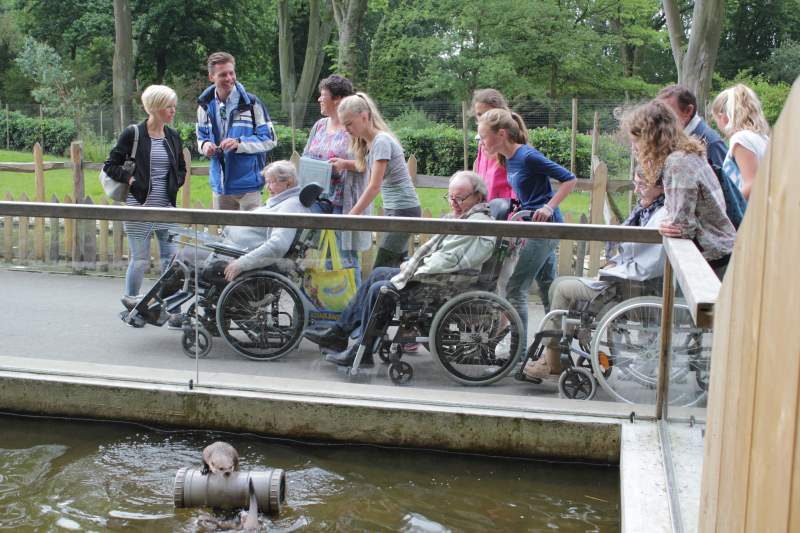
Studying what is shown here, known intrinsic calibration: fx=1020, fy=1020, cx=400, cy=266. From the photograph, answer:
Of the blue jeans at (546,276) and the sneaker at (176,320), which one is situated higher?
the blue jeans at (546,276)

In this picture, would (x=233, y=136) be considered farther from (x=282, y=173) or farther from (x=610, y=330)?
(x=610, y=330)

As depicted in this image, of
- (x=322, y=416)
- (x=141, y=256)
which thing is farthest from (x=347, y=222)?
(x=141, y=256)

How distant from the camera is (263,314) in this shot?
598 cm

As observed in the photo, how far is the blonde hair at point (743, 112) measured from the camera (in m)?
5.93

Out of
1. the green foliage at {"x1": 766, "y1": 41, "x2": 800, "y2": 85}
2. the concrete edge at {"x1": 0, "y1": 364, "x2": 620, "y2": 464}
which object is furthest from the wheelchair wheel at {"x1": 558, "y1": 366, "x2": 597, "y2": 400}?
the green foliage at {"x1": 766, "y1": 41, "x2": 800, "y2": 85}

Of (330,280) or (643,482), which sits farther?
(330,280)

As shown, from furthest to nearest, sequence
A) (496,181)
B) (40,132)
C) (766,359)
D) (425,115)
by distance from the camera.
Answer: (40,132)
(425,115)
(496,181)
(766,359)

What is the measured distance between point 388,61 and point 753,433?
→ 39464 mm

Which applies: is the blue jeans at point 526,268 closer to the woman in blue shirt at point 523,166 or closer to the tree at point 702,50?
the woman in blue shirt at point 523,166

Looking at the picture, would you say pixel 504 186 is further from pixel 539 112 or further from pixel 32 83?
pixel 32 83

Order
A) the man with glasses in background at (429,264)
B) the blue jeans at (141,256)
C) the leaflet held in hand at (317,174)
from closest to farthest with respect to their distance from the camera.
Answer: the man with glasses in background at (429,264) → the blue jeans at (141,256) → the leaflet held in hand at (317,174)

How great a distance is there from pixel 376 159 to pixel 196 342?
1771mm

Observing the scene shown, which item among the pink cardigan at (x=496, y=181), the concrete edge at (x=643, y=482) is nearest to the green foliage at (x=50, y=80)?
the pink cardigan at (x=496, y=181)

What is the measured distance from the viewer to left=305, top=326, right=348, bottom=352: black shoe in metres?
5.91
